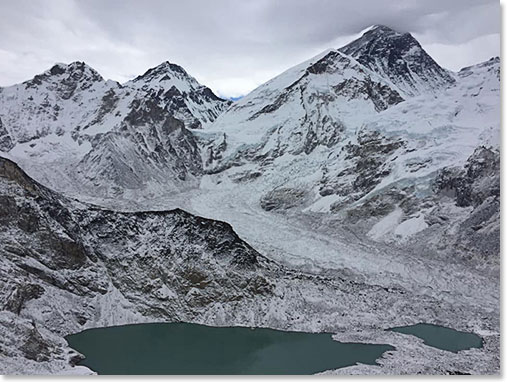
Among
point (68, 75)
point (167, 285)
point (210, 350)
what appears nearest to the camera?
point (210, 350)

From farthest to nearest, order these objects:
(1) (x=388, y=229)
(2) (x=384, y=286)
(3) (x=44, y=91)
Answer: (3) (x=44, y=91) < (1) (x=388, y=229) < (2) (x=384, y=286)

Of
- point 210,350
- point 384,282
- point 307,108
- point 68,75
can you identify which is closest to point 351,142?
point 307,108

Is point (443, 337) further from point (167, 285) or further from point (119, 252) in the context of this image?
point (119, 252)

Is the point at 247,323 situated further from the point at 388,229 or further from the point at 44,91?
the point at 44,91

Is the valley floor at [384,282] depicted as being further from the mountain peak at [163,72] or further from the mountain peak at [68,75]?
the mountain peak at [163,72]

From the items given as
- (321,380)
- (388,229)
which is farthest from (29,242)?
(388,229)

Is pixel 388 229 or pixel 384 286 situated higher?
pixel 388 229

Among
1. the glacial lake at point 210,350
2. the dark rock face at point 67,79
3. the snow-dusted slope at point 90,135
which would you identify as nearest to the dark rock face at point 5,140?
the snow-dusted slope at point 90,135
